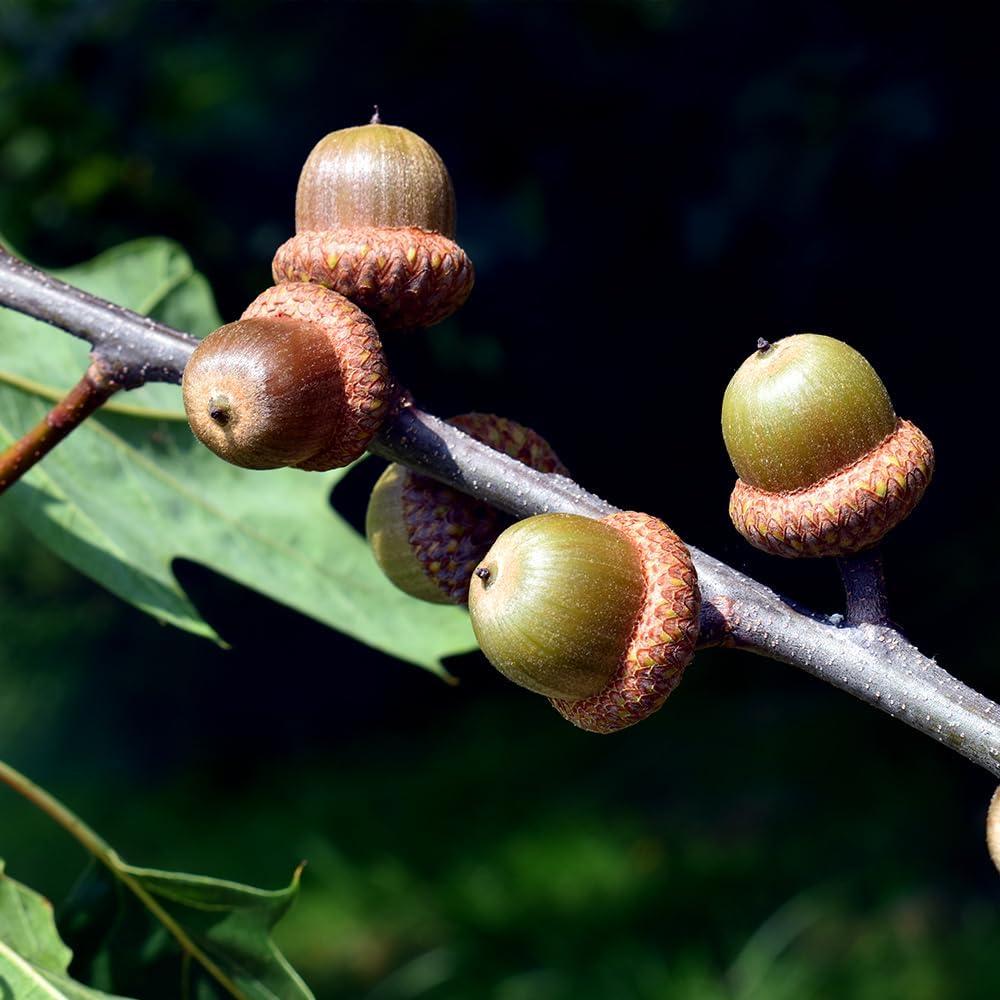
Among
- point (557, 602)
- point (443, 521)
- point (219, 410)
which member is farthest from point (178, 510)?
point (557, 602)

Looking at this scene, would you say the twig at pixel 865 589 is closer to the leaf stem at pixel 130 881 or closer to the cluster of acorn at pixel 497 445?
the cluster of acorn at pixel 497 445

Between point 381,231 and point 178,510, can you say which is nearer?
point 381,231

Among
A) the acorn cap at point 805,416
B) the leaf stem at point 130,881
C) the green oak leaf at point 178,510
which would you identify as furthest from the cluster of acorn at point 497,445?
the leaf stem at point 130,881

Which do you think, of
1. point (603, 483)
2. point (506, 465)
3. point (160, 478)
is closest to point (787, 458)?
point (506, 465)

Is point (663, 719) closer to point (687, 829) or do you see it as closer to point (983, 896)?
point (687, 829)

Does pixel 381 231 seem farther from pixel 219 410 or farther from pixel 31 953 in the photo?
pixel 31 953

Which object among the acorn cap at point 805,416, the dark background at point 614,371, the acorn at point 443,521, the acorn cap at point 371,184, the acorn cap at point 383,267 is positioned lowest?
the dark background at point 614,371

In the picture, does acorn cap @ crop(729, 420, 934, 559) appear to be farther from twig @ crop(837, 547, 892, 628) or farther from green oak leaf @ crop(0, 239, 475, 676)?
green oak leaf @ crop(0, 239, 475, 676)
